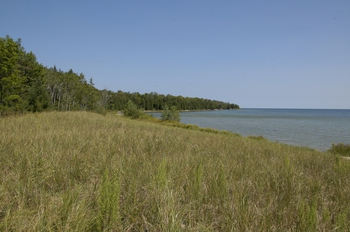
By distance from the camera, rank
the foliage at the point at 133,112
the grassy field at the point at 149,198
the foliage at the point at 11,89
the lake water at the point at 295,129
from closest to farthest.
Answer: the grassy field at the point at 149,198, the lake water at the point at 295,129, the foliage at the point at 11,89, the foliage at the point at 133,112

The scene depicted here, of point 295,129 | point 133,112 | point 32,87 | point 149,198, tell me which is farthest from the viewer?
point 133,112

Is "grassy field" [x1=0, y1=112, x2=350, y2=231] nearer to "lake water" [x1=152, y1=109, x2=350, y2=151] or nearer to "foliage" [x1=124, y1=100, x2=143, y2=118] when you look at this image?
"lake water" [x1=152, y1=109, x2=350, y2=151]

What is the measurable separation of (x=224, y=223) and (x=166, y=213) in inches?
23.9

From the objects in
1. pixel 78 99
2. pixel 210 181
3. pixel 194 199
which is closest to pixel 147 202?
pixel 194 199

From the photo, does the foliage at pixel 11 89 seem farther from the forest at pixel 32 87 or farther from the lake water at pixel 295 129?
the lake water at pixel 295 129

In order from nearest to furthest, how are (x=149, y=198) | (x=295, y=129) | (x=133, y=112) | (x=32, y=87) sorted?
(x=149, y=198) → (x=32, y=87) → (x=295, y=129) → (x=133, y=112)

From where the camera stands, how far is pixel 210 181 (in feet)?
9.02

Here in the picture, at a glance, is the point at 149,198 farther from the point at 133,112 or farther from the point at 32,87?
the point at 133,112

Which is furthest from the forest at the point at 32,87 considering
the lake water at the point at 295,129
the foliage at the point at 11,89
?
the lake water at the point at 295,129

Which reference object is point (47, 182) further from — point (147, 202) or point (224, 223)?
point (224, 223)

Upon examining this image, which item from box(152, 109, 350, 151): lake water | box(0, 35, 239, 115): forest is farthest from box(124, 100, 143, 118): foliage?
box(152, 109, 350, 151): lake water

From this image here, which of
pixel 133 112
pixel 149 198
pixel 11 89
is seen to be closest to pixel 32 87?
pixel 11 89

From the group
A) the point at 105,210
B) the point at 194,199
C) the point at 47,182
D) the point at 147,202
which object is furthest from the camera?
the point at 47,182

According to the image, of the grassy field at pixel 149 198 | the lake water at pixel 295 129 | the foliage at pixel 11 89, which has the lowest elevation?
the lake water at pixel 295 129
